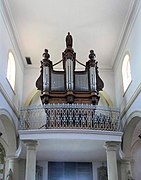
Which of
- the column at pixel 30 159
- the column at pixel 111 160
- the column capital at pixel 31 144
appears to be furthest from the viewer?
the column capital at pixel 31 144

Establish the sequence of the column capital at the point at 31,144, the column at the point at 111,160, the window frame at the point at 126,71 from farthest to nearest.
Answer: the window frame at the point at 126,71
the column capital at the point at 31,144
the column at the point at 111,160

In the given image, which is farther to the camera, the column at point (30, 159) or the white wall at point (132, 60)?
the white wall at point (132, 60)

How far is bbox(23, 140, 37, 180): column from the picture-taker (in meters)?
9.28

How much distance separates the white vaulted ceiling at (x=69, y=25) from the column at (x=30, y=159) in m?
3.79

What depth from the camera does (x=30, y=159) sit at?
31.0 ft

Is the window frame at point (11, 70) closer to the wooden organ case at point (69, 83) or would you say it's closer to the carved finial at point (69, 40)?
the wooden organ case at point (69, 83)

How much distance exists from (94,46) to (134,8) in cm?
259

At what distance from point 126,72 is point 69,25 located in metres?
2.59

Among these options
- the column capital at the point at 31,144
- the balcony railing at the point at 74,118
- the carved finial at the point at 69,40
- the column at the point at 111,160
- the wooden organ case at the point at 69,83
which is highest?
Answer: the carved finial at the point at 69,40

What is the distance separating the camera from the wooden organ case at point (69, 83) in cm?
1069

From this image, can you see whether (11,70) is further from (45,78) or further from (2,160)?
(2,160)

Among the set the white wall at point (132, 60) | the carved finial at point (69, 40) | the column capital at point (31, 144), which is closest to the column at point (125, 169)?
the white wall at point (132, 60)

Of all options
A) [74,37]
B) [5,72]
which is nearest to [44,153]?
[5,72]

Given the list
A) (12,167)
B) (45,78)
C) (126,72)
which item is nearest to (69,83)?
(45,78)
